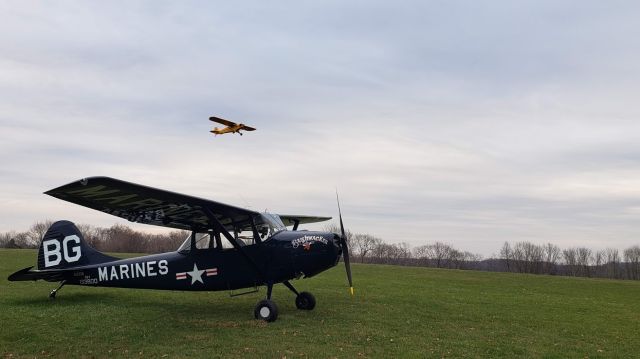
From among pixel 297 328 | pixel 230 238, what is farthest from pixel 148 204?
pixel 297 328

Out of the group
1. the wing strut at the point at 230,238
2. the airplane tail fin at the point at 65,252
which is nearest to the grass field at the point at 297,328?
the airplane tail fin at the point at 65,252

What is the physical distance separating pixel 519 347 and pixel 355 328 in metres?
3.40

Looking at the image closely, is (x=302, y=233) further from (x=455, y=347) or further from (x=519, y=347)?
(x=519, y=347)

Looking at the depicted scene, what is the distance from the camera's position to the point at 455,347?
9.23m

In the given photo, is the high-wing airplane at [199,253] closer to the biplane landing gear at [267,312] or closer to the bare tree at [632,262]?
the biplane landing gear at [267,312]

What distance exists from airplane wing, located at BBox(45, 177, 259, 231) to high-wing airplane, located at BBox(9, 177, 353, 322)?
0.02m

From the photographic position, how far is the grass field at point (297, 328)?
8648mm

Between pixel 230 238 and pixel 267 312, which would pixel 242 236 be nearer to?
pixel 230 238

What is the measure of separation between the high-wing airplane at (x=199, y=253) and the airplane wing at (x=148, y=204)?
0.02 meters

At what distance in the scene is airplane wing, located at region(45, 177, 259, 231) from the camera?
9.23 meters

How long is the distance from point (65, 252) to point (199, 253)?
428 centimetres

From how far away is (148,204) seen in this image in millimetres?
10852

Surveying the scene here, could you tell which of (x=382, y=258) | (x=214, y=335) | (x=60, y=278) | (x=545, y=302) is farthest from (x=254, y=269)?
(x=382, y=258)

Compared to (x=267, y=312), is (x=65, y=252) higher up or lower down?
higher up
